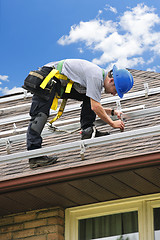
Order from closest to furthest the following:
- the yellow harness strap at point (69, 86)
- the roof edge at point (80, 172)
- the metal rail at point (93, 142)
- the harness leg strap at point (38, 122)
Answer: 1. the roof edge at point (80, 172)
2. the metal rail at point (93, 142)
3. the yellow harness strap at point (69, 86)
4. the harness leg strap at point (38, 122)

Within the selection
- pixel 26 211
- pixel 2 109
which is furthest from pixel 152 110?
pixel 2 109

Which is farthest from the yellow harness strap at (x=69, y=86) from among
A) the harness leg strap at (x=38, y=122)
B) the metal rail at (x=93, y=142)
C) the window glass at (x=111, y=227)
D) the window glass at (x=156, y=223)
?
the window glass at (x=156, y=223)

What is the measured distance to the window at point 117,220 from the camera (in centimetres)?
634

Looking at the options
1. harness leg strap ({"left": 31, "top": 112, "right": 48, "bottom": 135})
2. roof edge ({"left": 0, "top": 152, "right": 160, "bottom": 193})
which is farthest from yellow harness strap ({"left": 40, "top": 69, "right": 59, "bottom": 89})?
roof edge ({"left": 0, "top": 152, "right": 160, "bottom": 193})

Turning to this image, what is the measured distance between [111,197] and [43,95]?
1.61 m

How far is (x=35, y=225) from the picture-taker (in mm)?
6668

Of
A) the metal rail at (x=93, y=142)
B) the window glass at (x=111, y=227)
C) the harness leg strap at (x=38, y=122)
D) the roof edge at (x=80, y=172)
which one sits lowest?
the window glass at (x=111, y=227)

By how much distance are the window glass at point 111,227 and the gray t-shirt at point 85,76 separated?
1671 mm

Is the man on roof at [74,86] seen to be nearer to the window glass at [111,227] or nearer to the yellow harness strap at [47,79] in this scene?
the yellow harness strap at [47,79]

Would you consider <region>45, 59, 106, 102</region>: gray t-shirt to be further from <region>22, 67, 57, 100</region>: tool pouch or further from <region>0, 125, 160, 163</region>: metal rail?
<region>0, 125, 160, 163</region>: metal rail

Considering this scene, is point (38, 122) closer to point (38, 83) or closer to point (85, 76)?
point (38, 83)

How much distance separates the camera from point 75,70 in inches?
242

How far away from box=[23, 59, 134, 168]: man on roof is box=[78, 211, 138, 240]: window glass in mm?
1033

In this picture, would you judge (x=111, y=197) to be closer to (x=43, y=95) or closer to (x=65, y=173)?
(x=65, y=173)
